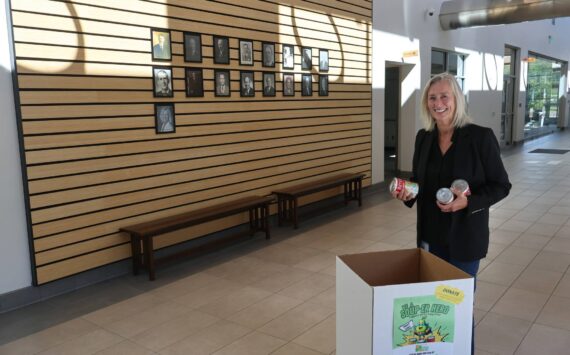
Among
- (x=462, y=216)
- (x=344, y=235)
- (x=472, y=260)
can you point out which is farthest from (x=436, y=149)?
(x=344, y=235)

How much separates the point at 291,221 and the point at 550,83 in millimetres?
16334

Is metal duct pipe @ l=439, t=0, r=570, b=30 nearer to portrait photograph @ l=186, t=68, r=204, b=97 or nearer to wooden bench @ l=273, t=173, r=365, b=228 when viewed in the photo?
wooden bench @ l=273, t=173, r=365, b=228

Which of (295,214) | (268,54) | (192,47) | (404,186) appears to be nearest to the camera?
(404,186)

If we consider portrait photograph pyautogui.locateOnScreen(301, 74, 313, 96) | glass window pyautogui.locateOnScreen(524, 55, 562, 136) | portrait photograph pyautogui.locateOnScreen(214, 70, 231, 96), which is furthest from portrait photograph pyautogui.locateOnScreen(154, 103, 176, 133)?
glass window pyautogui.locateOnScreen(524, 55, 562, 136)

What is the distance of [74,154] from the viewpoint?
12.8ft

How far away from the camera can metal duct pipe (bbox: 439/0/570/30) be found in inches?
346

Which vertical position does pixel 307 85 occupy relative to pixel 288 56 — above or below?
below

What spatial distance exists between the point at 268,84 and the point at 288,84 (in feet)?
1.34

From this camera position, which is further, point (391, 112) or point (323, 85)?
point (391, 112)

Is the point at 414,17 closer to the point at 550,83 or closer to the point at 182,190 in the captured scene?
the point at 182,190

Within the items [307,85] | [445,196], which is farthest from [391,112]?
[445,196]

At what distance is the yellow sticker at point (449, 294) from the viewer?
128cm

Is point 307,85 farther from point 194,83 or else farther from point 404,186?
point 404,186

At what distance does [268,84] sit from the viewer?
5.80m
